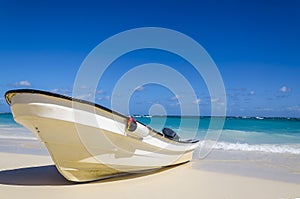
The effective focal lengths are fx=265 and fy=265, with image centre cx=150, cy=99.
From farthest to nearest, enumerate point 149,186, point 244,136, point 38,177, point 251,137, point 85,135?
1. point 244,136
2. point 251,137
3. point 38,177
4. point 149,186
5. point 85,135

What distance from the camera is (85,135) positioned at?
4.40m

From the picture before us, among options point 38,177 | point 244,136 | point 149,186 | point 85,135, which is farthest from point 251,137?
point 85,135

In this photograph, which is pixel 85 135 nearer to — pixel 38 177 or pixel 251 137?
pixel 38 177

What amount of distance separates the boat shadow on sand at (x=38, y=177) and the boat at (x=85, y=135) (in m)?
0.13

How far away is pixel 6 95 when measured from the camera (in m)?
4.06

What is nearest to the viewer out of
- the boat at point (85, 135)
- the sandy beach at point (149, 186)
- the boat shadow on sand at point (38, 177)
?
the boat at point (85, 135)

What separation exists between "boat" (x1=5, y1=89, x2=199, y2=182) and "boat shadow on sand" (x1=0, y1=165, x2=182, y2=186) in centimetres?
13

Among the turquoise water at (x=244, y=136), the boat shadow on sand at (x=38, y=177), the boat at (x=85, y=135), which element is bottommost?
the boat shadow on sand at (x=38, y=177)

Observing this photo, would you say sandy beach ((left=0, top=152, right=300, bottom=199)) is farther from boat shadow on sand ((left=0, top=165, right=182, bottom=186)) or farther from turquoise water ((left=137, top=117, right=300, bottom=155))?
turquoise water ((left=137, top=117, right=300, bottom=155))

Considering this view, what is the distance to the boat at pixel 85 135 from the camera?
156 inches

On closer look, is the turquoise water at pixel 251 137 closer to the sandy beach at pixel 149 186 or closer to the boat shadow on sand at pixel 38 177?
the sandy beach at pixel 149 186

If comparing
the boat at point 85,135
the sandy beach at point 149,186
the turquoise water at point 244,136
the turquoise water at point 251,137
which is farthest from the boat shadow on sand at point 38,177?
the turquoise water at point 251,137

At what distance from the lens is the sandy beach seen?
4.27 meters

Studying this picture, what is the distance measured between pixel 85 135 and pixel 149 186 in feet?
4.88
